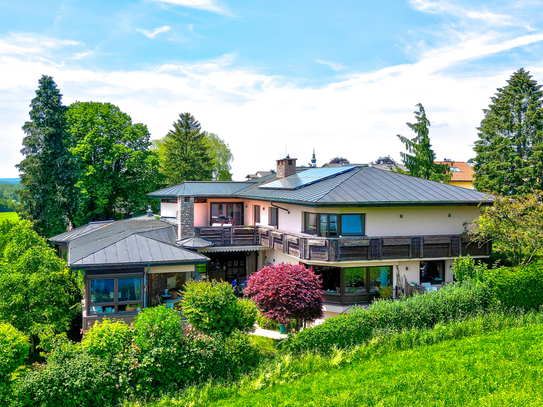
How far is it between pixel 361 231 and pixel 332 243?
6.89ft

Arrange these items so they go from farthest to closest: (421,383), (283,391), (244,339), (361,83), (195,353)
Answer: (361,83), (244,339), (195,353), (283,391), (421,383)

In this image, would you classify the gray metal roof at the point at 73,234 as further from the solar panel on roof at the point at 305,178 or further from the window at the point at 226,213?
the solar panel on roof at the point at 305,178

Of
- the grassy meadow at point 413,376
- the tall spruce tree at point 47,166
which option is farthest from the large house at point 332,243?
the tall spruce tree at point 47,166

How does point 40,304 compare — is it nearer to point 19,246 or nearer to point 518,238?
point 19,246

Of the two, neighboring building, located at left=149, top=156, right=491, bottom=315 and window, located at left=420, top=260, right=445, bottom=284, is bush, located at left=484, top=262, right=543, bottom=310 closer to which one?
neighboring building, located at left=149, top=156, right=491, bottom=315

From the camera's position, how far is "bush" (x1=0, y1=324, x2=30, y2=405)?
10.2m

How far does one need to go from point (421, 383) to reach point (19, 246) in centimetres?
1778

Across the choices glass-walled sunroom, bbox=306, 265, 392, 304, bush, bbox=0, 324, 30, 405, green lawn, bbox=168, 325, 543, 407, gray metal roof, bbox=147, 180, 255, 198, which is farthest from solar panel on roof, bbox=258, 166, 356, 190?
bush, bbox=0, 324, 30, 405

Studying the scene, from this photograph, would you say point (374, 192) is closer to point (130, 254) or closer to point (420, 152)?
point (130, 254)

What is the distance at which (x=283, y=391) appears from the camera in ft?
35.7

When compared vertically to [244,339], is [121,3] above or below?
above

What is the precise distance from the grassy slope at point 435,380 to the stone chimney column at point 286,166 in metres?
17.5

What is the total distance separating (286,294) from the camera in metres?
15.5

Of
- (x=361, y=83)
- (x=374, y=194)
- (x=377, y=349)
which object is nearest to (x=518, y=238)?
(x=374, y=194)
